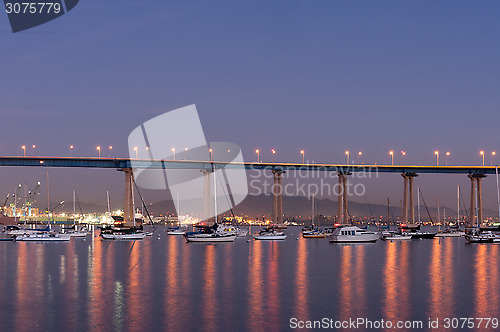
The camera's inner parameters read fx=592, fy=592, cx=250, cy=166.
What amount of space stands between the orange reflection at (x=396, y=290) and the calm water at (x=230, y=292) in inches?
3.1

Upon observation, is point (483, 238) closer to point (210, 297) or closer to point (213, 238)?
point (213, 238)

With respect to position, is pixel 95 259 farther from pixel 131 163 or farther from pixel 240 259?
pixel 131 163

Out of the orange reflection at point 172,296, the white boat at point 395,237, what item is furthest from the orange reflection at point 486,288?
the white boat at point 395,237

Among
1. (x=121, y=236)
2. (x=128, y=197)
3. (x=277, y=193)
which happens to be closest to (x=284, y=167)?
(x=277, y=193)

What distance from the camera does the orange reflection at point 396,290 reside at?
3675cm

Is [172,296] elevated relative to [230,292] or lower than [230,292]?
elevated

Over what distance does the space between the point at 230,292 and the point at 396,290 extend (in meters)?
13.3

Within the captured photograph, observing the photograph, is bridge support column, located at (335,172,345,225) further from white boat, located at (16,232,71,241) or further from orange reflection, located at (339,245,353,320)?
orange reflection, located at (339,245,353,320)

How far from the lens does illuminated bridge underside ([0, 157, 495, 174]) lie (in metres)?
172

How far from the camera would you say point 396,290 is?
47.2 meters

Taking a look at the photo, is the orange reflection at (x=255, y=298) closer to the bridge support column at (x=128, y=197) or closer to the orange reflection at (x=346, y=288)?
the orange reflection at (x=346, y=288)

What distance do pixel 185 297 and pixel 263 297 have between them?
562cm

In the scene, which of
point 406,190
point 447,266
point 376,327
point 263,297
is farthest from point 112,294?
point 406,190

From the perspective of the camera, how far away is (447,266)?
69.6 m
